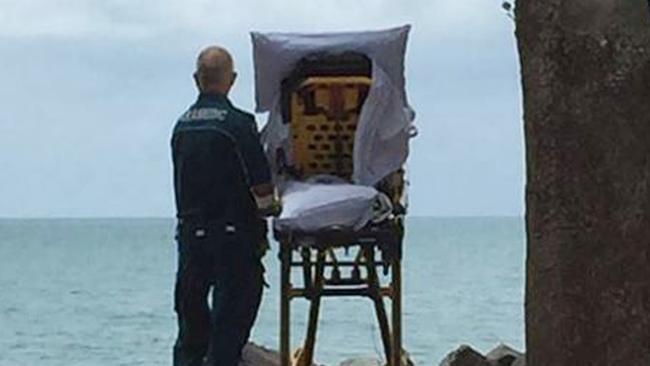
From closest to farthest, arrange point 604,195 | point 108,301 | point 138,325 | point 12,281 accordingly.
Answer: point 604,195, point 138,325, point 108,301, point 12,281

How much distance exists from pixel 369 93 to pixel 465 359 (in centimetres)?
399

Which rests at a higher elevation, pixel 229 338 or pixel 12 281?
pixel 229 338

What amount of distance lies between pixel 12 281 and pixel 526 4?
58.2 m

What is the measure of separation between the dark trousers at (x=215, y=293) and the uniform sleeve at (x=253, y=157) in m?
0.24

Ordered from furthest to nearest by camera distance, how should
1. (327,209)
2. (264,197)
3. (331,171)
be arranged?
1. (331,171)
2. (327,209)
3. (264,197)

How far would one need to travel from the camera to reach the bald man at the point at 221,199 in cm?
750

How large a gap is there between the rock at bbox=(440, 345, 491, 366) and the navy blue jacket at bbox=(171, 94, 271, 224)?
185 inches

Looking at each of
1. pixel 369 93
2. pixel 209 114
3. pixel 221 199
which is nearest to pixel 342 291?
pixel 369 93

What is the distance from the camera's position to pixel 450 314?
3738 cm

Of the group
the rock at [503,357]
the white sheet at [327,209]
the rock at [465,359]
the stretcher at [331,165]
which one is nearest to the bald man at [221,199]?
the white sheet at [327,209]

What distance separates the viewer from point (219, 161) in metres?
7.53

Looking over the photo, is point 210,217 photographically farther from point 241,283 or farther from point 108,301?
point 108,301

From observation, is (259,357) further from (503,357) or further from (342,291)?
(503,357)

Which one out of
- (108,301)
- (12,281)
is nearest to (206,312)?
(108,301)
